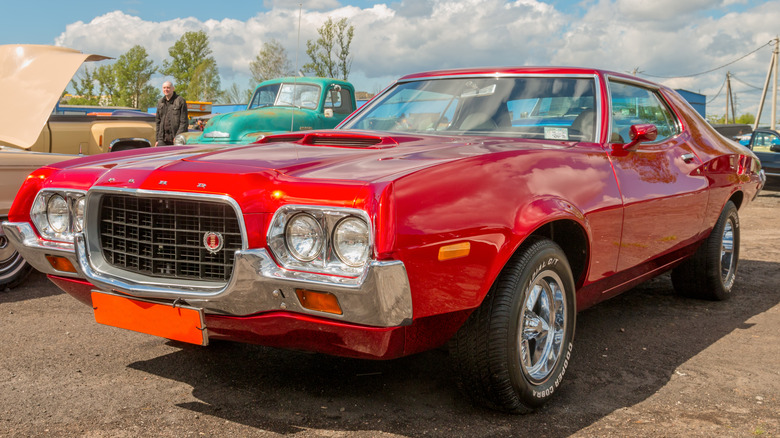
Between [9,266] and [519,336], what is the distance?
414cm

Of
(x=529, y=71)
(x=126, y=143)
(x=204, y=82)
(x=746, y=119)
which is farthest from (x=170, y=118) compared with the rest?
(x=746, y=119)

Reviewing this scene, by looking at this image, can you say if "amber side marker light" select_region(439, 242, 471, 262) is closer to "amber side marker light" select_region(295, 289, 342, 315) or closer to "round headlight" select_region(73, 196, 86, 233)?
"amber side marker light" select_region(295, 289, 342, 315)

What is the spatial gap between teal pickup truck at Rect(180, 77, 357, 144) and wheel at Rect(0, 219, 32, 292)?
160 inches

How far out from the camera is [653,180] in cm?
374

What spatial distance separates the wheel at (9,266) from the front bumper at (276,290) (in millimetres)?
2927

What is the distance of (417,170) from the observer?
8.05ft

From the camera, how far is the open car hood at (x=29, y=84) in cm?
598

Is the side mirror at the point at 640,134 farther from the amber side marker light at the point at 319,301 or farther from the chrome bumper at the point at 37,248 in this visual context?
the chrome bumper at the point at 37,248

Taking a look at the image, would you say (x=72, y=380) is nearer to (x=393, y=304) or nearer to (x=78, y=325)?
(x=78, y=325)

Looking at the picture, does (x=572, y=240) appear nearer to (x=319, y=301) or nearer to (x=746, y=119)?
(x=319, y=301)

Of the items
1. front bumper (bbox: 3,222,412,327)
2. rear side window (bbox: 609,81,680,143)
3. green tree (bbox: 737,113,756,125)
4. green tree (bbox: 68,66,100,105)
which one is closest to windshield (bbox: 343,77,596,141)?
rear side window (bbox: 609,81,680,143)

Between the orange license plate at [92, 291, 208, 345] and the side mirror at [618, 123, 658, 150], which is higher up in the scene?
the side mirror at [618, 123, 658, 150]

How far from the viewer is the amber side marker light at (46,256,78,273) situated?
2.93 metres

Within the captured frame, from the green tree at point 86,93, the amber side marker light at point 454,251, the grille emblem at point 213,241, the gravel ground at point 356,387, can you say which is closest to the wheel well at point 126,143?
the gravel ground at point 356,387
